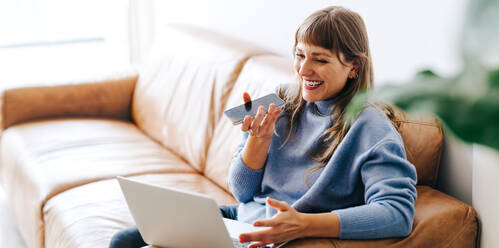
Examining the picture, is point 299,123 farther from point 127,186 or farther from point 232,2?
point 232,2

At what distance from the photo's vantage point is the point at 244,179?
1617mm

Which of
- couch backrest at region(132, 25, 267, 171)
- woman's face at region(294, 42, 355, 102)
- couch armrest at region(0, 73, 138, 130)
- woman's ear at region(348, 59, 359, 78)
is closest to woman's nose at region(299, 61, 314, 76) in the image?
woman's face at region(294, 42, 355, 102)

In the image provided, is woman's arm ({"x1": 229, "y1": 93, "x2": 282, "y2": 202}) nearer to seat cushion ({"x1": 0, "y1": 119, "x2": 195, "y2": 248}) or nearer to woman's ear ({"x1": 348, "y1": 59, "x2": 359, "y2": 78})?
woman's ear ({"x1": 348, "y1": 59, "x2": 359, "y2": 78})

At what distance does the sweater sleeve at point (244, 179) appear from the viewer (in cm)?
161

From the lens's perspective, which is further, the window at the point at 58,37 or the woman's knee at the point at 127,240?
the window at the point at 58,37

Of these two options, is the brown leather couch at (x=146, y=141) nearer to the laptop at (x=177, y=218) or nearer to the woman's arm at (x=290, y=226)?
the woman's arm at (x=290, y=226)

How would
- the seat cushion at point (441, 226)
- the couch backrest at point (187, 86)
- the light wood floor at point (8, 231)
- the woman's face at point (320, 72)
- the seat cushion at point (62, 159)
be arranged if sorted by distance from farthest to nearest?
1. the light wood floor at point (8, 231)
2. the couch backrest at point (187, 86)
3. the seat cushion at point (62, 159)
4. the woman's face at point (320, 72)
5. the seat cushion at point (441, 226)

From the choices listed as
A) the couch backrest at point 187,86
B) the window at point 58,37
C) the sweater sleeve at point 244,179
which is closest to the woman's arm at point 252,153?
the sweater sleeve at point 244,179

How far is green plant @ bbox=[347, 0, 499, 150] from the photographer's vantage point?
0.97 feet

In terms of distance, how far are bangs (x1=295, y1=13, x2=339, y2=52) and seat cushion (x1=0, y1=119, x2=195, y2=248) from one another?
39.0 inches

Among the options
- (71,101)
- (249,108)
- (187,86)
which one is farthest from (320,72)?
(71,101)

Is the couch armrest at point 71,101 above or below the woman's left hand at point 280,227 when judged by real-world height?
below

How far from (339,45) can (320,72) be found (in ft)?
0.26

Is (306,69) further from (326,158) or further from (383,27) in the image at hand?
(383,27)
